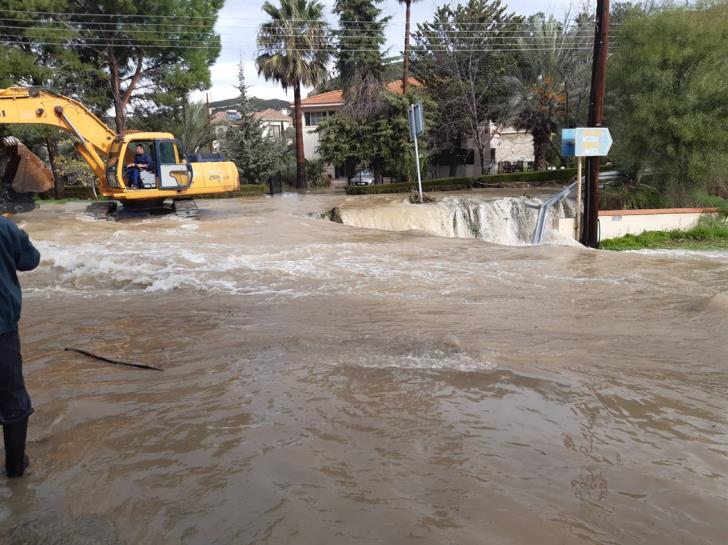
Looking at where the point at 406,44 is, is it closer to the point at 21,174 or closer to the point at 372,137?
the point at 372,137

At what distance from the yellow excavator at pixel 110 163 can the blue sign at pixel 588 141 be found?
10033 mm

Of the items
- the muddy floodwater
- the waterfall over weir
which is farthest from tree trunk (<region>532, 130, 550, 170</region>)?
the muddy floodwater

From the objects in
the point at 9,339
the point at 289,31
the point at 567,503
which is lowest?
the point at 567,503

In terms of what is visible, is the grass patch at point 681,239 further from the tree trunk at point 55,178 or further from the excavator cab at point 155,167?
the tree trunk at point 55,178

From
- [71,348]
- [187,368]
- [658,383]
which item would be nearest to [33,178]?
[71,348]

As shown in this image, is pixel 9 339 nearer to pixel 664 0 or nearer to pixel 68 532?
pixel 68 532

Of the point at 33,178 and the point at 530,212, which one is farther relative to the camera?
the point at 530,212

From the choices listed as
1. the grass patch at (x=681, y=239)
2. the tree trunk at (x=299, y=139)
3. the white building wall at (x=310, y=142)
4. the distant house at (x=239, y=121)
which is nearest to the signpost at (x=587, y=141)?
the grass patch at (x=681, y=239)

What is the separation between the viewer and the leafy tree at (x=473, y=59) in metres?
34.7

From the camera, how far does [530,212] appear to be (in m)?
20.1

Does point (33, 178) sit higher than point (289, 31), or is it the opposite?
point (289, 31)

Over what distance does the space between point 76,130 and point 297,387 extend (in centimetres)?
1505

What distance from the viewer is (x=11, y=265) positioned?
3770mm

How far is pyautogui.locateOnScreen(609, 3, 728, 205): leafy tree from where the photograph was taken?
766 inches
